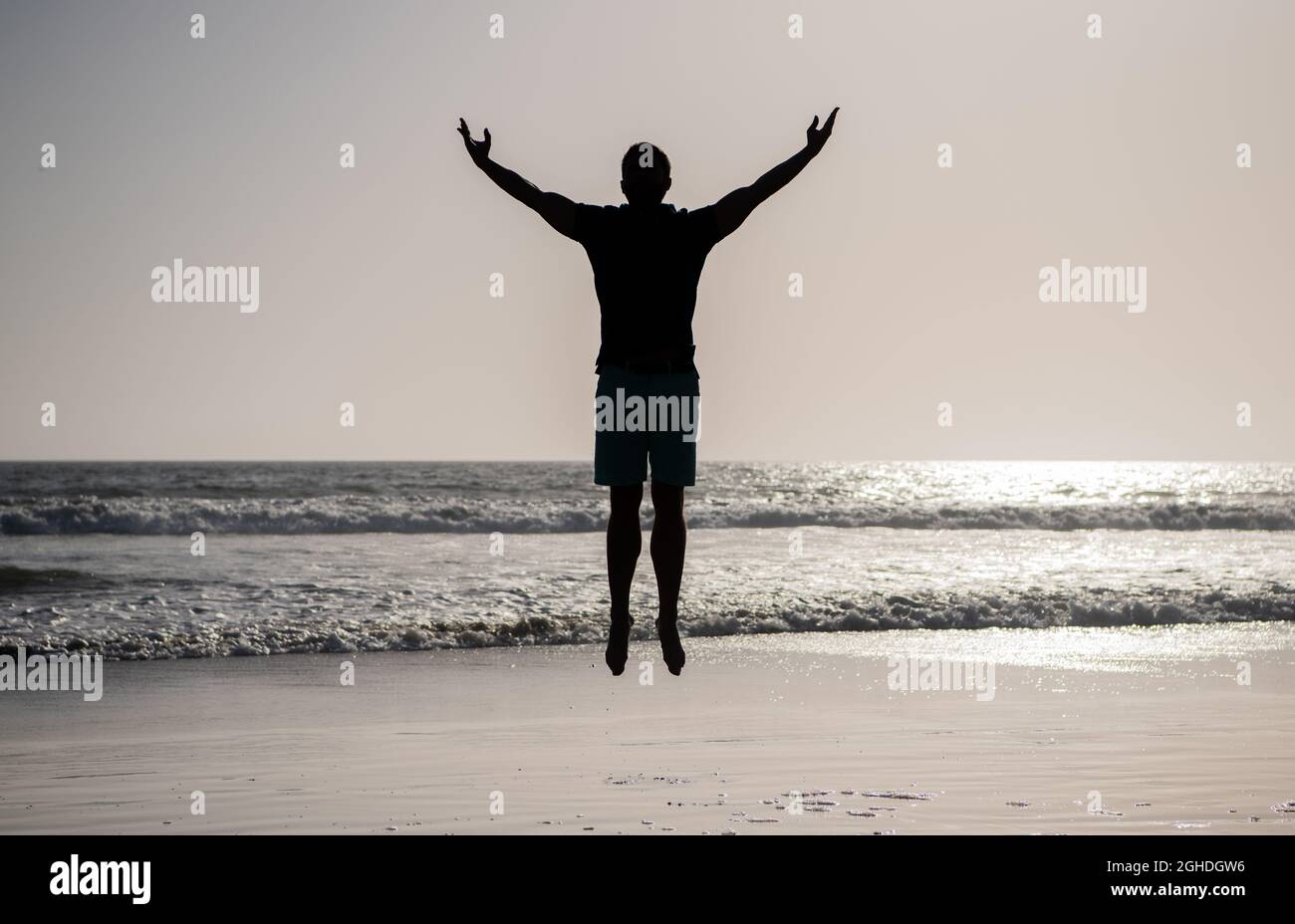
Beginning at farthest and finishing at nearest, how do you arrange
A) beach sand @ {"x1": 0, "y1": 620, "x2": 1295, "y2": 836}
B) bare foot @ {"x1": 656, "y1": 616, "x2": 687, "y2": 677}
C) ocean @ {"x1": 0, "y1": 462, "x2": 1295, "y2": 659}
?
ocean @ {"x1": 0, "y1": 462, "x2": 1295, "y2": 659}
beach sand @ {"x1": 0, "y1": 620, "x2": 1295, "y2": 836}
bare foot @ {"x1": 656, "y1": 616, "x2": 687, "y2": 677}

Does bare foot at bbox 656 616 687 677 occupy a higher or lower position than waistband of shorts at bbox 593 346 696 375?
lower

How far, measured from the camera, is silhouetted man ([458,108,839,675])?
5.89 meters

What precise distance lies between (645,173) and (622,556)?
1.64 metres

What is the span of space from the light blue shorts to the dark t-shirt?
0.35ft

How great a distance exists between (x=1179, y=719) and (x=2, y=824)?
921 centimetres

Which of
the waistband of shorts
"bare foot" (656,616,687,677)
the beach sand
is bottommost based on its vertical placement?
the beach sand

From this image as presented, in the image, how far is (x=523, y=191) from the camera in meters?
5.89

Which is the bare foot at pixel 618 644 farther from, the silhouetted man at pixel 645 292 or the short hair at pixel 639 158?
the short hair at pixel 639 158

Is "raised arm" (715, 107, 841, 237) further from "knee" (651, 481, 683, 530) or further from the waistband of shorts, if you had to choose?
"knee" (651, 481, 683, 530)

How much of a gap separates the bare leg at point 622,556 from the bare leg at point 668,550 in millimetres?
97

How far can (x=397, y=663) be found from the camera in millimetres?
15602

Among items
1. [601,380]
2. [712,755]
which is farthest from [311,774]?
[601,380]

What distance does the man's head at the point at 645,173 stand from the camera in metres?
6.00

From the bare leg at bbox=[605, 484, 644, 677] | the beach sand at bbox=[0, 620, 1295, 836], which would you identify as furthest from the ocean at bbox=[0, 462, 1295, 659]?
the bare leg at bbox=[605, 484, 644, 677]
